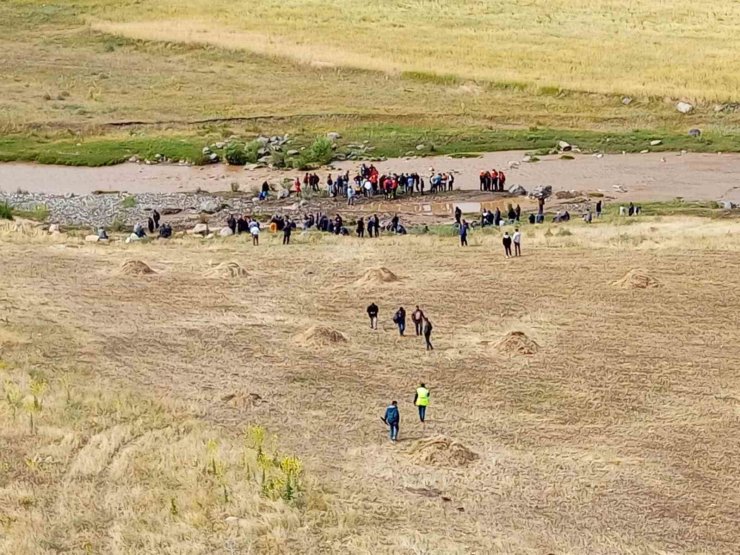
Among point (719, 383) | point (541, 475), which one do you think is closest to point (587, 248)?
point (719, 383)

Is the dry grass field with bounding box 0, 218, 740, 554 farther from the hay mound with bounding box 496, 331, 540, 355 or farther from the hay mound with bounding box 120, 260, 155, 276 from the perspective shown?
the hay mound with bounding box 120, 260, 155, 276

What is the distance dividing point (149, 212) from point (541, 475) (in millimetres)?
32025

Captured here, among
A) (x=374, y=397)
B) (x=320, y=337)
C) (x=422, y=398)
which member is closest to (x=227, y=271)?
(x=320, y=337)

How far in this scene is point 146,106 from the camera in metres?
A: 72.9

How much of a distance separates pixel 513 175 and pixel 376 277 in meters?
22.3

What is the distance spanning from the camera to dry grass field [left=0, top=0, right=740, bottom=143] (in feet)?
228

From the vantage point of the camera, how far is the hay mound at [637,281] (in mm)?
35094

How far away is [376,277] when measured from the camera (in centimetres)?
3628

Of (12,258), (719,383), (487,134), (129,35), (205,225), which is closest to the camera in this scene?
(719,383)

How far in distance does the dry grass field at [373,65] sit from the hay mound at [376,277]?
30.1 metres

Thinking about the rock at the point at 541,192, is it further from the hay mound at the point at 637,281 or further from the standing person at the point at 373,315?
the standing person at the point at 373,315

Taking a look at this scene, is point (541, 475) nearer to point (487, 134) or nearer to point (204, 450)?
point (204, 450)

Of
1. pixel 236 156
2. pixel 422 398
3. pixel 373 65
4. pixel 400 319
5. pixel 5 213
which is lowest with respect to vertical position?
pixel 5 213

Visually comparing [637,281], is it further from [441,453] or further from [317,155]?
[317,155]
